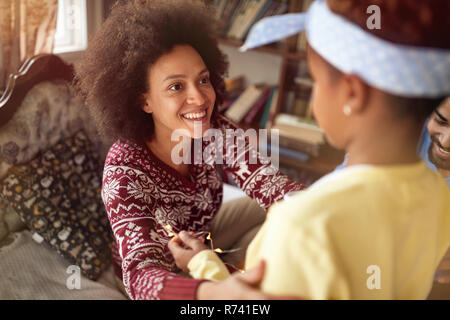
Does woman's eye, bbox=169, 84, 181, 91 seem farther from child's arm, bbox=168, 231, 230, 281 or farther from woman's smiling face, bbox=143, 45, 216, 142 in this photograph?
child's arm, bbox=168, 231, 230, 281

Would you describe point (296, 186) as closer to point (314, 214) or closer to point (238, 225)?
point (238, 225)

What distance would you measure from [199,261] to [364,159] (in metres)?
0.38

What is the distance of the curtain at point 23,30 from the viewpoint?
168cm

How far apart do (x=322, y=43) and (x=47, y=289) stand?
47.6 inches

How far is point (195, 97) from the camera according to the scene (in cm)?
117

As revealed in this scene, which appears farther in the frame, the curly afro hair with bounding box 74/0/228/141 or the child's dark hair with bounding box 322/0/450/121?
the curly afro hair with bounding box 74/0/228/141

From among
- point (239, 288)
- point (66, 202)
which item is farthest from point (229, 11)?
point (239, 288)

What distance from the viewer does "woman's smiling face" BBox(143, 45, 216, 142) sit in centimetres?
115

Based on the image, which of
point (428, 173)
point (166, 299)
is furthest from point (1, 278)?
point (428, 173)

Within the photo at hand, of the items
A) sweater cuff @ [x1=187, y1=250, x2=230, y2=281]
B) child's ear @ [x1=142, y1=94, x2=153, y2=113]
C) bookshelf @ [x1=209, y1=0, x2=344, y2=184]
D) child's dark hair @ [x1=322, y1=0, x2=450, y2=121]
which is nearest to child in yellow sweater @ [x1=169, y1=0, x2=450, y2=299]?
child's dark hair @ [x1=322, y1=0, x2=450, y2=121]

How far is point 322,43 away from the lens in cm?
56

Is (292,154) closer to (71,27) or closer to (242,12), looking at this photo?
(242,12)

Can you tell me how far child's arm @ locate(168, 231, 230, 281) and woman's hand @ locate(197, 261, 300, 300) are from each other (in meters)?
0.03

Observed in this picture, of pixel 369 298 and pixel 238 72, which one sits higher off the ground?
pixel 238 72
